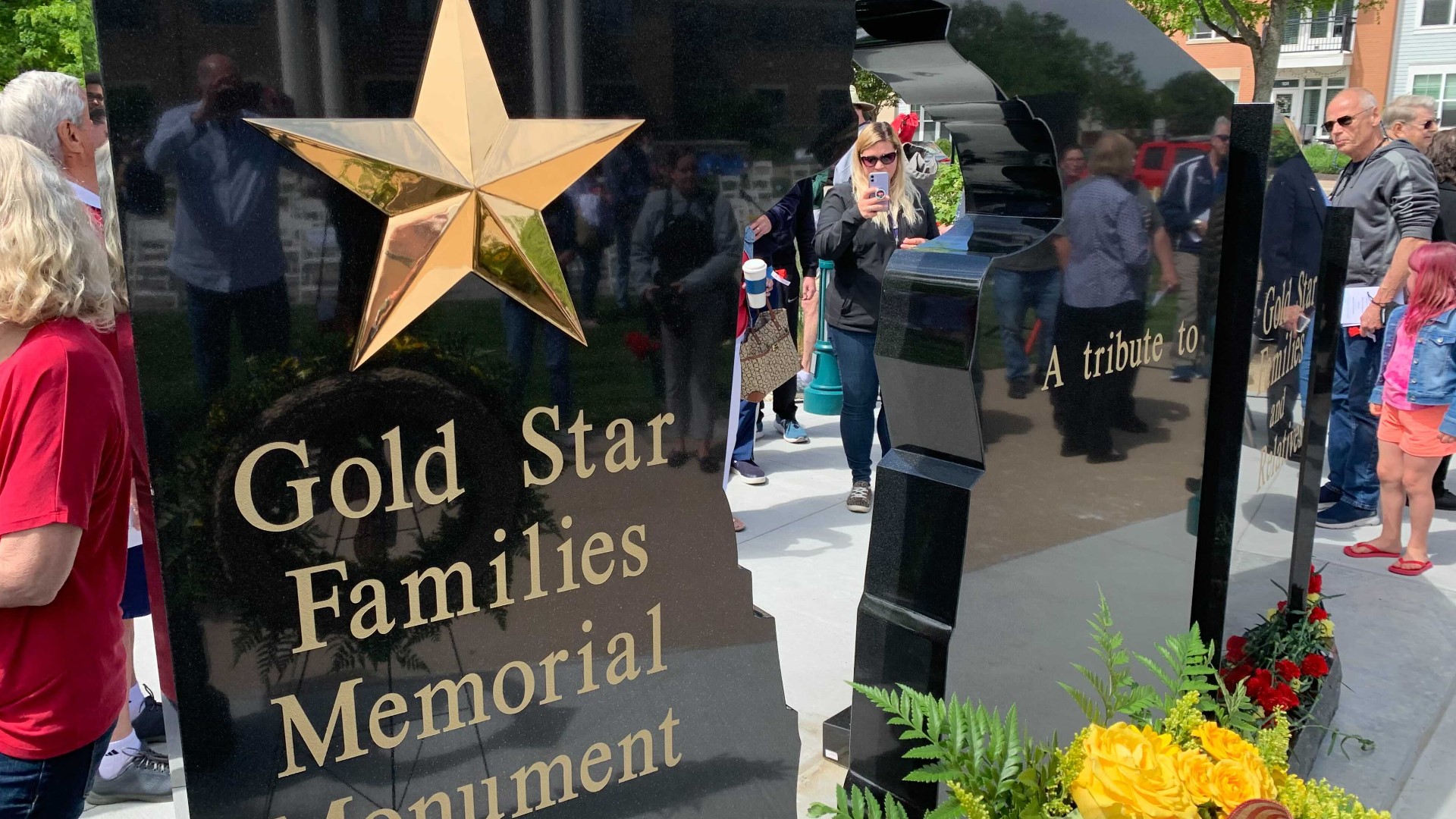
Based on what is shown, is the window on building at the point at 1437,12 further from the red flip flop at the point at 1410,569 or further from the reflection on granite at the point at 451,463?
the reflection on granite at the point at 451,463

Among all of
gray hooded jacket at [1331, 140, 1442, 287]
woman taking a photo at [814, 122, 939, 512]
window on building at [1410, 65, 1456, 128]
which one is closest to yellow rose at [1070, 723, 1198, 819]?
woman taking a photo at [814, 122, 939, 512]

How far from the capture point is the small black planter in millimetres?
3578

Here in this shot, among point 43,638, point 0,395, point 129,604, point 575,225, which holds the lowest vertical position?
point 129,604

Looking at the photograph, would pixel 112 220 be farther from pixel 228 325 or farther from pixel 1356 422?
pixel 1356 422

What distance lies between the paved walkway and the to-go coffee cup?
3.80ft

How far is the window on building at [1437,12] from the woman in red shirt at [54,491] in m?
39.3

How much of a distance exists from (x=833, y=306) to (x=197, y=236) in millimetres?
4380

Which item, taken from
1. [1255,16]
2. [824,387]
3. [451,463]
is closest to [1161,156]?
[451,463]

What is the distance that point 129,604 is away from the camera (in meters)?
3.11

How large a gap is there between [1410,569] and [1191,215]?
3.14 meters

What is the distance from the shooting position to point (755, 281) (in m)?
4.64

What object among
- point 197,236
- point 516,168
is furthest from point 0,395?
point 516,168

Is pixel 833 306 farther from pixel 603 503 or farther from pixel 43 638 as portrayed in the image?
pixel 43 638

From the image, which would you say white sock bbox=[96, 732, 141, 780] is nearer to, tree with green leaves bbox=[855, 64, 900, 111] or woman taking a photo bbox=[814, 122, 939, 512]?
woman taking a photo bbox=[814, 122, 939, 512]
